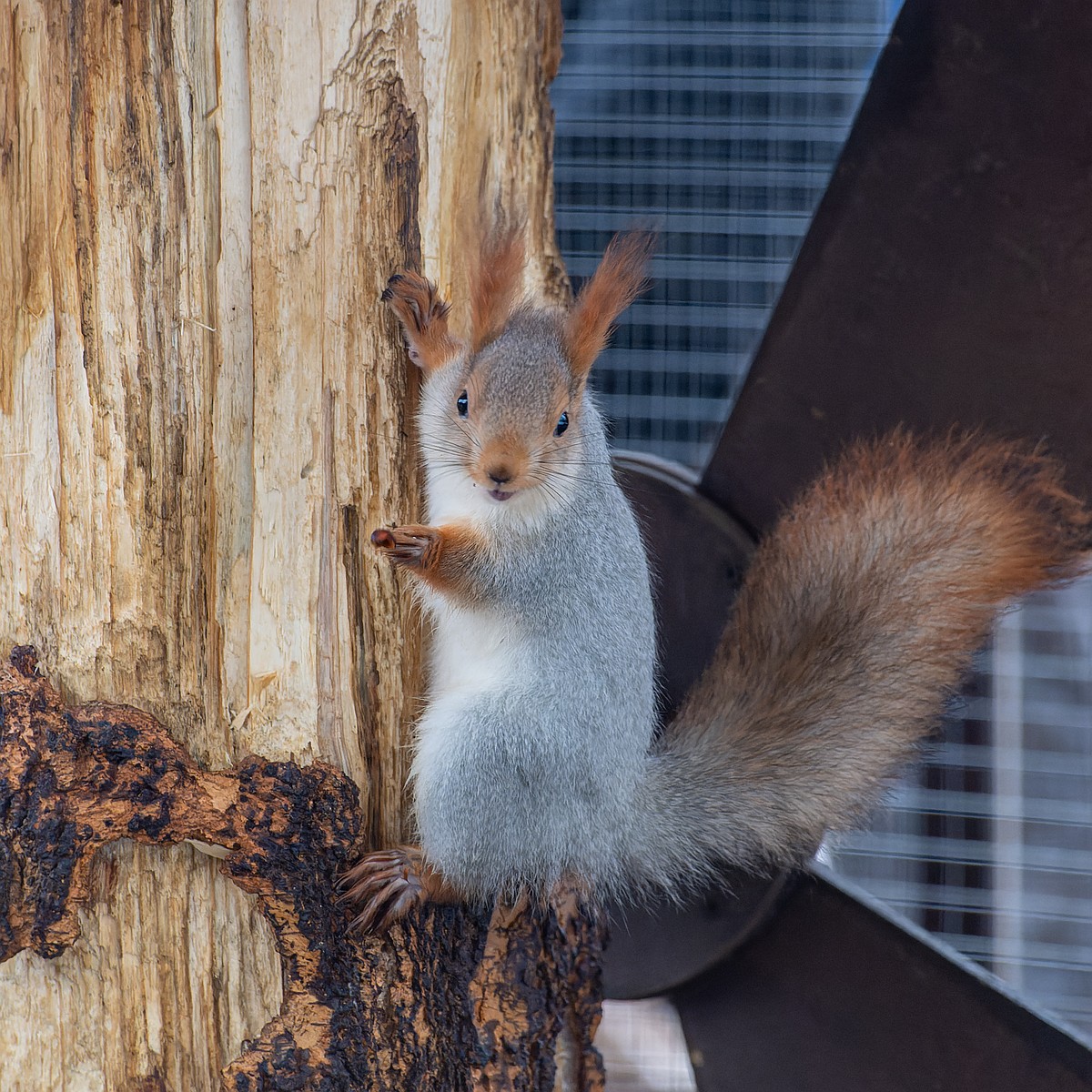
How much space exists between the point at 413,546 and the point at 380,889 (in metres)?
0.38

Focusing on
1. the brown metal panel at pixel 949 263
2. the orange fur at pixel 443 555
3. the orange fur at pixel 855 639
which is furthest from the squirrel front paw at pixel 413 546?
the brown metal panel at pixel 949 263

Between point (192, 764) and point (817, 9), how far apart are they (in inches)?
70.5

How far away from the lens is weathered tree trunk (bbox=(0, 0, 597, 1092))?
1099 millimetres

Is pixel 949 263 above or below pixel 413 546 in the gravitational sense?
above

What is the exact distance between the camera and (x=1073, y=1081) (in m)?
1.44

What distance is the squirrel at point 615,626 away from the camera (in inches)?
46.8

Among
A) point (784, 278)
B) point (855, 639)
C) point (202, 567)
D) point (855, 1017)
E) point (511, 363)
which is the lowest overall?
point (855, 1017)

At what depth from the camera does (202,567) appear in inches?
45.0

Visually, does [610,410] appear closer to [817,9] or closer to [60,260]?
[817,9]

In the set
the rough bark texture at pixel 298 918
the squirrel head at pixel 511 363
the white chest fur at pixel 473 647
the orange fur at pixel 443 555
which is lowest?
the rough bark texture at pixel 298 918

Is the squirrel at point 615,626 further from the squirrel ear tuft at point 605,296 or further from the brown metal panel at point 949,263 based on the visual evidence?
the brown metal panel at point 949,263

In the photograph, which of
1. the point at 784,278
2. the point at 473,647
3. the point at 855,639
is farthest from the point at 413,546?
the point at 784,278

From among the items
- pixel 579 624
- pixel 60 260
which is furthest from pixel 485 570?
pixel 60 260

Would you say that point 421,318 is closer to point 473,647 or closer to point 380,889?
point 473,647
